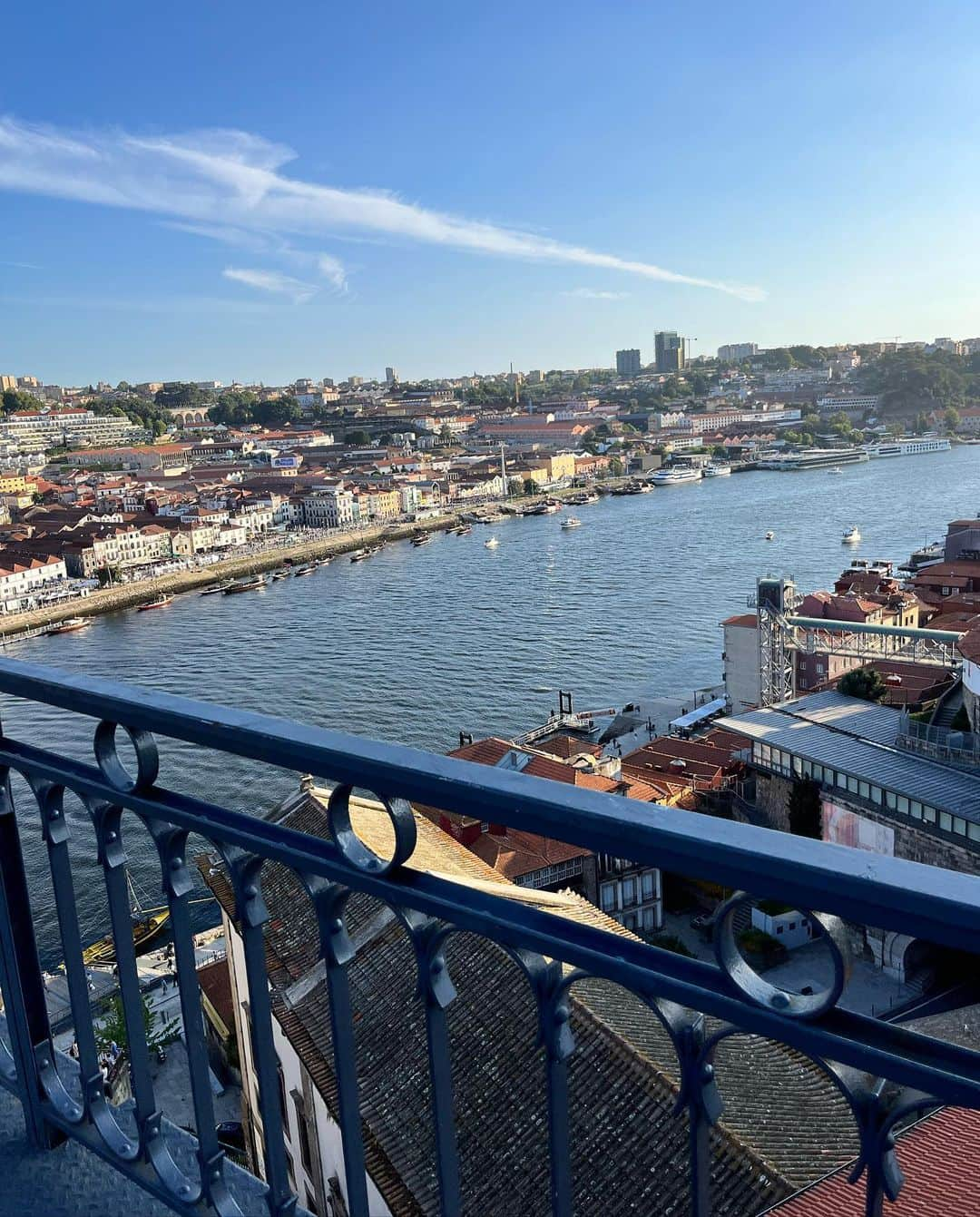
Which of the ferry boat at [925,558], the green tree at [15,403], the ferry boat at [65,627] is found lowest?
the ferry boat at [925,558]

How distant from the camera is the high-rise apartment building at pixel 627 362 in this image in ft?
215

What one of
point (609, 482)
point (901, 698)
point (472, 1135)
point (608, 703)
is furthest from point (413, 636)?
point (609, 482)

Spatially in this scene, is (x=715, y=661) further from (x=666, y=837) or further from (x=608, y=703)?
(x=666, y=837)

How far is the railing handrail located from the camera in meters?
0.27

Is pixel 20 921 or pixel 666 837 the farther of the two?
pixel 20 921

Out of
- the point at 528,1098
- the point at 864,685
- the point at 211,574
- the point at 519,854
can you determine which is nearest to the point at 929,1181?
→ the point at 528,1098

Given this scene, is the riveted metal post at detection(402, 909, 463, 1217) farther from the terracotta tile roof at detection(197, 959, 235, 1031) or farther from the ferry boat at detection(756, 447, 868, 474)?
the ferry boat at detection(756, 447, 868, 474)

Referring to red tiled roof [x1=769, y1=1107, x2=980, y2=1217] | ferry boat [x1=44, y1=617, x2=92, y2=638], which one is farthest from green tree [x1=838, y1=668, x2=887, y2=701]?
ferry boat [x1=44, y1=617, x2=92, y2=638]

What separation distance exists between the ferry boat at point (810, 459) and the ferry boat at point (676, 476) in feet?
8.63

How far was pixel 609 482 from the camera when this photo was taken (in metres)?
27.6

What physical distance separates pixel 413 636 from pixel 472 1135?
9.52m

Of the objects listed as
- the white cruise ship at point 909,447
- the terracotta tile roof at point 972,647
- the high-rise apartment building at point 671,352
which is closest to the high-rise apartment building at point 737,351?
the high-rise apartment building at point 671,352

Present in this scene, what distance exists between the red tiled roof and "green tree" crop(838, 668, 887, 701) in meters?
5.77

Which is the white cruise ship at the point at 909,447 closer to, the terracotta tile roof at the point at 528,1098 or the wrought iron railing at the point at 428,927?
the terracotta tile roof at the point at 528,1098
